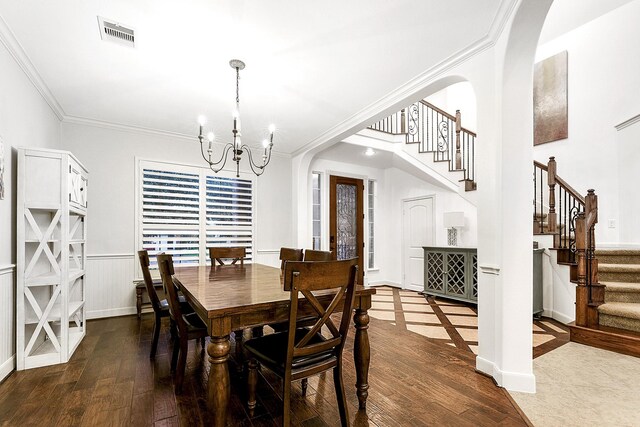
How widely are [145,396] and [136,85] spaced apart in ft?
9.43

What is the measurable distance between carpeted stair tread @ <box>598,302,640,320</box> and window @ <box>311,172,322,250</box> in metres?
4.16

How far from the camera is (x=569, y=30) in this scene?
446 centimetres

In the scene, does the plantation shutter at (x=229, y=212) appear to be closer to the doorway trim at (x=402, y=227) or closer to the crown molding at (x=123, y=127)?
the crown molding at (x=123, y=127)

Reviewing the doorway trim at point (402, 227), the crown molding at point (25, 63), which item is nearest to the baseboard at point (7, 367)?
the crown molding at point (25, 63)

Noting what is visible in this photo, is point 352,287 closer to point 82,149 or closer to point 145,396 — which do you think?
point 145,396

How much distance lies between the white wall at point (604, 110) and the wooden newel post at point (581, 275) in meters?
1.32

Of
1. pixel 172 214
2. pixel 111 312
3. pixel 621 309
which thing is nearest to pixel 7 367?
pixel 111 312

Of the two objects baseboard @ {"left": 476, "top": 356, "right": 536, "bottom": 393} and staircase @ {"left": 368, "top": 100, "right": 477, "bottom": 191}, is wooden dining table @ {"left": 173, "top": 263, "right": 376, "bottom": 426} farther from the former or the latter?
staircase @ {"left": 368, "top": 100, "right": 477, "bottom": 191}

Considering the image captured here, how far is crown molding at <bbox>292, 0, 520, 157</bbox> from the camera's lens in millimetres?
2065

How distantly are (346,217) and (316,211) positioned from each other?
71 cm

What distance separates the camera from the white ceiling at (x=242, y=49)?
2018 millimetres

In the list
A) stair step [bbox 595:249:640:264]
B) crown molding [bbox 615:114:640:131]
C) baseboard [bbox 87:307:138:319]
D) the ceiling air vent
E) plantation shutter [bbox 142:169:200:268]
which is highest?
the ceiling air vent

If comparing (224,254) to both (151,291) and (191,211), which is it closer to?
(151,291)

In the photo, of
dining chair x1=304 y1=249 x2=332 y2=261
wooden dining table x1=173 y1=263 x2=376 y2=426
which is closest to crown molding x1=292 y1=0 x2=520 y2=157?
dining chair x1=304 y1=249 x2=332 y2=261
